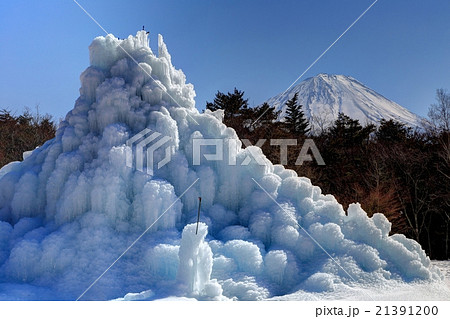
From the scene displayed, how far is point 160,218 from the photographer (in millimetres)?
Result: 7984

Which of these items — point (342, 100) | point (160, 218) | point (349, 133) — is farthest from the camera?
point (342, 100)

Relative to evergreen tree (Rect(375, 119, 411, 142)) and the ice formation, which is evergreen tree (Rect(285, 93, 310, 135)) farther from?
the ice formation

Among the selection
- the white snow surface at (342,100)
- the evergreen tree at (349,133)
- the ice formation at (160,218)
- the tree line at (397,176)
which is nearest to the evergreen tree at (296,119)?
the evergreen tree at (349,133)

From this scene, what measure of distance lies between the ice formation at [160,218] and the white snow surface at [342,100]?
172 ft

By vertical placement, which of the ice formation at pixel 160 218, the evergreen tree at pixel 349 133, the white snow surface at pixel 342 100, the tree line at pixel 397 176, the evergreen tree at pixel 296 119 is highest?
the white snow surface at pixel 342 100

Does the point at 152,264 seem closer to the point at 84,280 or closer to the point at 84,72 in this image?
the point at 84,280

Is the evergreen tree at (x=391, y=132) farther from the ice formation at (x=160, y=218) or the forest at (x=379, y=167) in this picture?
the ice formation at (x=160, y=218)

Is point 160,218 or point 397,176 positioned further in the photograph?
point 397,176

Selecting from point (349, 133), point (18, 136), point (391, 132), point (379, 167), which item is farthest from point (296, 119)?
point (18, 136)

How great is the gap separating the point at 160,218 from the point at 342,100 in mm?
65504

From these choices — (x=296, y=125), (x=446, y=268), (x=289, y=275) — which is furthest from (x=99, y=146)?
(x=296, y=125)

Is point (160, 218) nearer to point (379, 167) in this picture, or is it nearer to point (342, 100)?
point (379, 167)

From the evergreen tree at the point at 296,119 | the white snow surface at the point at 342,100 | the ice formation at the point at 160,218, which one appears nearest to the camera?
the ice formation at the point at 160,218

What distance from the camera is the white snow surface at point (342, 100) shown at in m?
61.5
